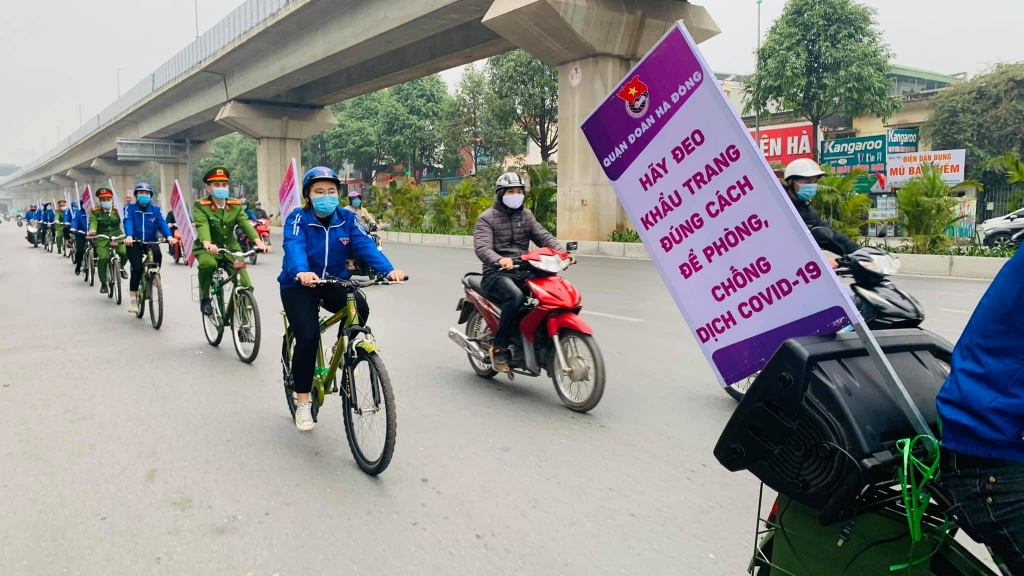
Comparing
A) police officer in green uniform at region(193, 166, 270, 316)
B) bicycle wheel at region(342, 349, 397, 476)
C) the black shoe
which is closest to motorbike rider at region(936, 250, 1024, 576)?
bicycle wheel at region(342, 349, 397, 476)

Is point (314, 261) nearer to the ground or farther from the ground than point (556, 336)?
farther from the ground

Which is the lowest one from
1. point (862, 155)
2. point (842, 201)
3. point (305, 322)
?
point (305, 322)

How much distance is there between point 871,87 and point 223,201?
30453mm

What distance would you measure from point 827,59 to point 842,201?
19.1 meters

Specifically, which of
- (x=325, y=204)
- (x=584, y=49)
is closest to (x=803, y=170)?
(x=325, y=204)

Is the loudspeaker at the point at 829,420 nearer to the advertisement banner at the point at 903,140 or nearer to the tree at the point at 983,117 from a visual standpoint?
the tree at the point at 983,117

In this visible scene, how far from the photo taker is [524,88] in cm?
3747

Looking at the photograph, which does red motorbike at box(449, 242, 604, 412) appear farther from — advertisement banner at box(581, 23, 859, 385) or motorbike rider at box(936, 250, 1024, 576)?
motorbike rider at box(936, 250, 1024, 576)

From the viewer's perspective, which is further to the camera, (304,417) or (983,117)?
(983,117)

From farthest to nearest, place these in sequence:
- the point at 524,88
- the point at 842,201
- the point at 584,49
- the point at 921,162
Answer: the point at 524,88, the point at 921,162, the point at 584,49, the point at 842,201

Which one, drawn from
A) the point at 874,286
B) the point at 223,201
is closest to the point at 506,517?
the point at 874,286

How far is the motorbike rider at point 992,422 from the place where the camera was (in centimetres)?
153

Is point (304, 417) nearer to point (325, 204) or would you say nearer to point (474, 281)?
point (325, 204)

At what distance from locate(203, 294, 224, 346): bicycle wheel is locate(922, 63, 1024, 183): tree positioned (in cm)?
3223
